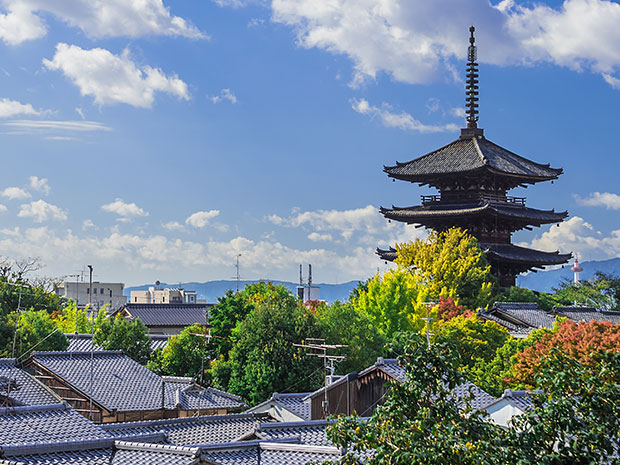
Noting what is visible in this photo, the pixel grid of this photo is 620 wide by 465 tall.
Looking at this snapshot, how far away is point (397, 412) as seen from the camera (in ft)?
35.0

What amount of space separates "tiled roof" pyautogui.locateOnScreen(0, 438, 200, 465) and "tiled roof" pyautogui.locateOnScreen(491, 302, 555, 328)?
31.6 meters

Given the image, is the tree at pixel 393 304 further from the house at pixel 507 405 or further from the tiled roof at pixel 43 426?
the tiled roof at pixel 43 426

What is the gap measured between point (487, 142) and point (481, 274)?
15.0m

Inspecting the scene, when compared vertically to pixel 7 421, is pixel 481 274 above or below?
above

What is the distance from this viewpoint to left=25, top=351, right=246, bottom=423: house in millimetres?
33281

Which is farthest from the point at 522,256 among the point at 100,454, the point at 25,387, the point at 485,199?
the point at 100,454

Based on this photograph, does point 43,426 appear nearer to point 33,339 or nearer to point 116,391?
point 116,391

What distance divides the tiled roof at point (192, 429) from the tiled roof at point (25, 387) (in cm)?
731

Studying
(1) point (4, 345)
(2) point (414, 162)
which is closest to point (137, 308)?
(2) point (414, 162)

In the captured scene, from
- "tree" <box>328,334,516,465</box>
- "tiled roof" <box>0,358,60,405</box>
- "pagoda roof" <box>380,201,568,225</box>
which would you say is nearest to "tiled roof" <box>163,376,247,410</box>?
"tiled roof" <box>0,358,60,405</box>

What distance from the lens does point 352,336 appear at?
3812cm

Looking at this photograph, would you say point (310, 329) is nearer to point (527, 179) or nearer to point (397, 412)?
point (397, 412)

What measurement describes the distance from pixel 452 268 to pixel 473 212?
6722 millimetres

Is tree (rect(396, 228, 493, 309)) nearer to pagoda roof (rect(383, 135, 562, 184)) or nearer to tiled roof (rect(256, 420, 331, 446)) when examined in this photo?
pagoda roof (rect(383, 135, 562, 184))
